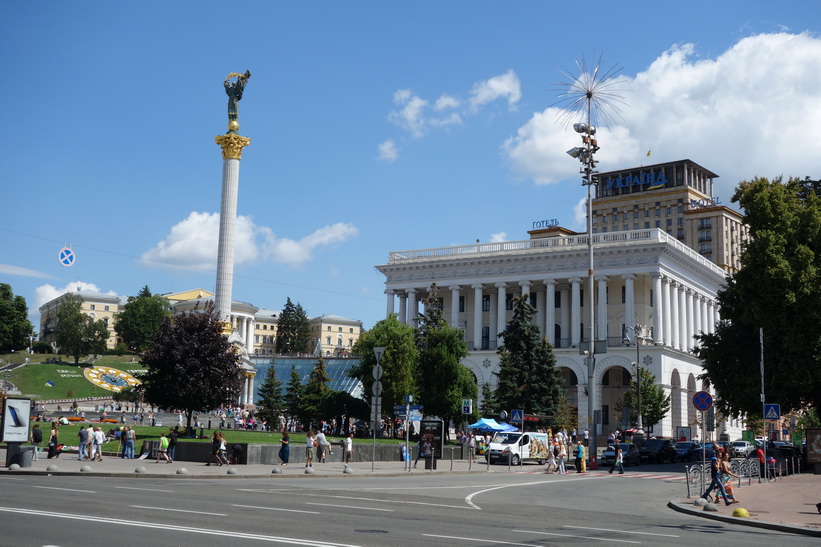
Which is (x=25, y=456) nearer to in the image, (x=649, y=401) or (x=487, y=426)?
(x=487, y=426)

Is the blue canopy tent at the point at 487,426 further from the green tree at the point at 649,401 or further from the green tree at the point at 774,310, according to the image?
the green tree at the point at 649,401

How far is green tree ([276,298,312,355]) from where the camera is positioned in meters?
173

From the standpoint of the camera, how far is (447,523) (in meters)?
16.5

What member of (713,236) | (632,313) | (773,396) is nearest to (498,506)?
(773,396)

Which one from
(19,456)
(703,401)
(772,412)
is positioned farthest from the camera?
(772,412)

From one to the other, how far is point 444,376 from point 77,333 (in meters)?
96.0

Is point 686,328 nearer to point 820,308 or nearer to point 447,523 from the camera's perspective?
point 820,308

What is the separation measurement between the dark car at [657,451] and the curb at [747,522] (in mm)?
31211

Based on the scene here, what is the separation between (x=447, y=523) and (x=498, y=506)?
5.48 m

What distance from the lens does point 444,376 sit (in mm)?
68125

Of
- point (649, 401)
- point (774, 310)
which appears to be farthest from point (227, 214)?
point (774, 310)

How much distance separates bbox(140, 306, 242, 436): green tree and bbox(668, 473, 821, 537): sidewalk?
32.9m

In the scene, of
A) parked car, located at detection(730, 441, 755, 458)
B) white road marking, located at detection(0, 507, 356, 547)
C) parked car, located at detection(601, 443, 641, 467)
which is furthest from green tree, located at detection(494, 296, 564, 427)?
white road marking, located at detection(0, 507, 356, 547)

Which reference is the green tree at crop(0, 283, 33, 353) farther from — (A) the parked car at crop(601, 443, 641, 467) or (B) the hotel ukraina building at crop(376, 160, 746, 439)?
(A) the parked car at crop(601, 443, 641, 467)
